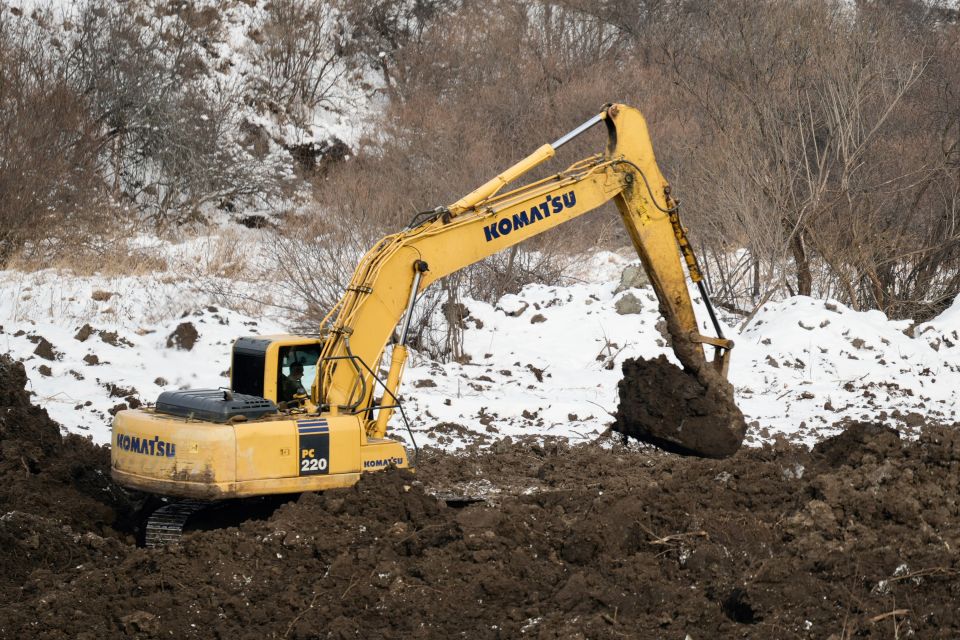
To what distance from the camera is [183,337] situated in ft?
46.2

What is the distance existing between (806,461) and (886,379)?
610 cm

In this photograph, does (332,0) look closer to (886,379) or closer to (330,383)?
(886,379)

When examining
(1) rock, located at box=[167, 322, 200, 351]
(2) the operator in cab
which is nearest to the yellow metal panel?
(2) the operator in cab

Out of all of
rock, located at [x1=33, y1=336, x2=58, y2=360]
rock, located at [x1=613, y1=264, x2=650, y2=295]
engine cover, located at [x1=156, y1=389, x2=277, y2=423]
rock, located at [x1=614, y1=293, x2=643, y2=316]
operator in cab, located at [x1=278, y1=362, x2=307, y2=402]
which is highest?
rock, located at [x1=613, y1=264, x2=650, y2=295]

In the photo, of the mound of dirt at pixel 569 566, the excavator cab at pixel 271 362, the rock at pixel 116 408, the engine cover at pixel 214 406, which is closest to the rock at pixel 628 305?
the rock at pixel 116 408

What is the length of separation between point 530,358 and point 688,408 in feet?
18.5

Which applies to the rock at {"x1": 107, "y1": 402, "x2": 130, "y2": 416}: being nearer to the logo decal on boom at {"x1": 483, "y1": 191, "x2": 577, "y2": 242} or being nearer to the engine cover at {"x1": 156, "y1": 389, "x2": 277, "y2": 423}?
the engine cover at {"x1": 156, "y1": 389, "x2": 277, "y2": 423}

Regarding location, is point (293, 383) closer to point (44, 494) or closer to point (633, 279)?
point (44, 494)

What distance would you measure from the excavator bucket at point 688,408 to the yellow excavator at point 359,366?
0.03 meters

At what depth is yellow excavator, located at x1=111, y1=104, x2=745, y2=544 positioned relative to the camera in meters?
7.28

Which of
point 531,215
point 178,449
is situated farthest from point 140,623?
point 531,215

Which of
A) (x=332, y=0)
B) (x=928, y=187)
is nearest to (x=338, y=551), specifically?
(x=928, y=187)

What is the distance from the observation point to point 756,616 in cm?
542

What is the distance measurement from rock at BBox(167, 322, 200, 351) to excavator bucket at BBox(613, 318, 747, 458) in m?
6.45
